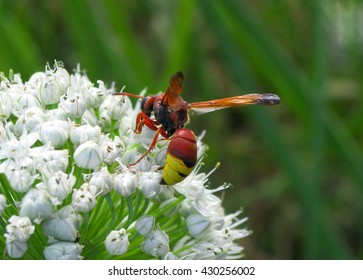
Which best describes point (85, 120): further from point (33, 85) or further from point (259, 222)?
point (259, 222)

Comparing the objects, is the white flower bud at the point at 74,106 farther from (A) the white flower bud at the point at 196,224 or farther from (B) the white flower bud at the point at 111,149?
(A) the white flower bud at the point at 196,224

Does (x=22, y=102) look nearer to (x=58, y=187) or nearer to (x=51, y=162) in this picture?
(x=51, y=162)

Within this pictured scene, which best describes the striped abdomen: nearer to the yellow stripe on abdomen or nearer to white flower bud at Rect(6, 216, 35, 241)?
the yellow stripe on abdomen

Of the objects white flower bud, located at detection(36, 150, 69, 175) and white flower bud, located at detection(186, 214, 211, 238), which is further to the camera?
white flower bud, located at detection(186, 214, 211, 238)

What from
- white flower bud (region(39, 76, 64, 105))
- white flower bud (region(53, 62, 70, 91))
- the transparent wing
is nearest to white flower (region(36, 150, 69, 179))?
white flower bud (region(39, 76, 64, 105))

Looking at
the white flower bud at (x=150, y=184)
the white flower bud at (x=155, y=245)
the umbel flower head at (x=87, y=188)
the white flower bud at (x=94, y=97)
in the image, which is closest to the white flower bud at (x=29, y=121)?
the umbel flower head at (x=87, y=188)

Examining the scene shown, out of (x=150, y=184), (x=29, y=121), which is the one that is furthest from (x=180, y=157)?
(x=29, y=121)

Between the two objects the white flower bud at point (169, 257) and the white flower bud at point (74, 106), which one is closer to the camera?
the white flower bud at point (169, 257)
